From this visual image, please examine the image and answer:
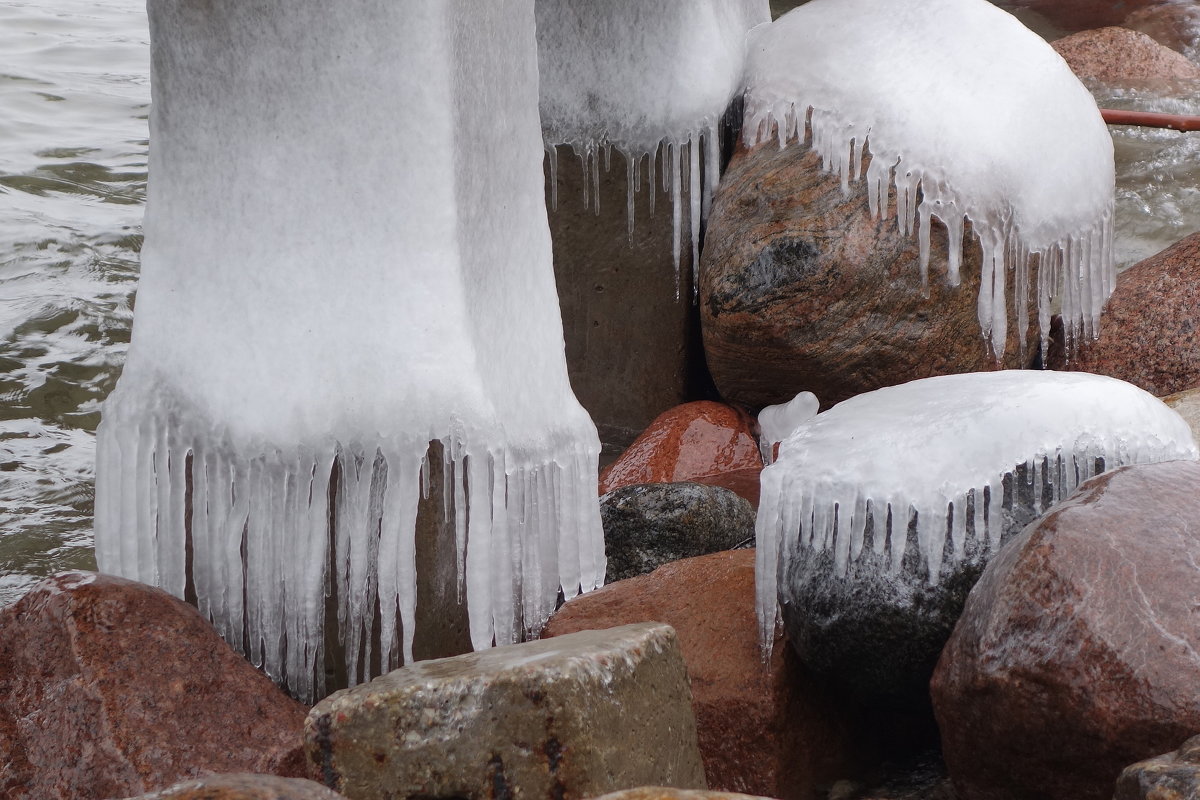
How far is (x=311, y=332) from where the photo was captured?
291 cm

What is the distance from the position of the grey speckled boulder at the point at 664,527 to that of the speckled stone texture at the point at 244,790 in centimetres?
203

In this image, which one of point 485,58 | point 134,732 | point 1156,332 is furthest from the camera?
point 1156,332

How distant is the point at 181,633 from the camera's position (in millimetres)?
2857

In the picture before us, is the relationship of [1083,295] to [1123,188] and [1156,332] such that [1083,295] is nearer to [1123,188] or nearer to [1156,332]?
[1156,332]

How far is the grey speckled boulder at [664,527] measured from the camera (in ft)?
12.5

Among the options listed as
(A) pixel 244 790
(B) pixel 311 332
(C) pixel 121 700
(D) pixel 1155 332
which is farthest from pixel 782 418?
(A) pixel 244 790

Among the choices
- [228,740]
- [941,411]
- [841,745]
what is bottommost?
[841,745]

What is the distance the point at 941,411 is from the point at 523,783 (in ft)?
5.16

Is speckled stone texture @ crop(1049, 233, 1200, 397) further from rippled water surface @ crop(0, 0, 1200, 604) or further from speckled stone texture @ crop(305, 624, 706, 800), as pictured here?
speckled stone texture @ crop(305, 624, 706, 800)

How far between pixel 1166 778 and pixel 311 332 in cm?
193

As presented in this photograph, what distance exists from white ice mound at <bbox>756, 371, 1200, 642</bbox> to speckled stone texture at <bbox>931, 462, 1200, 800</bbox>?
0.33m

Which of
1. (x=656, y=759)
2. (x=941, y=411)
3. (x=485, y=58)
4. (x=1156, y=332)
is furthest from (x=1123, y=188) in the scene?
(x=656, y=759)

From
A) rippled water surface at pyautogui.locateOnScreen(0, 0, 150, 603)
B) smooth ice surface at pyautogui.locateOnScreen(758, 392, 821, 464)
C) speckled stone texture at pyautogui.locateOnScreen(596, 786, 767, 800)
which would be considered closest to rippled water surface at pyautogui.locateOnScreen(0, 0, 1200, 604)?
rippled water surface at pyautogui.locateOnScreen(0, 0, 150, 603)

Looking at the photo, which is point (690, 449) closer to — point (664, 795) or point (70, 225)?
point (664, 795)
